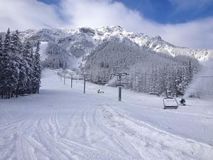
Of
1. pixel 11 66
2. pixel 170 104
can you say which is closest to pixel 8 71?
pixel 11 66

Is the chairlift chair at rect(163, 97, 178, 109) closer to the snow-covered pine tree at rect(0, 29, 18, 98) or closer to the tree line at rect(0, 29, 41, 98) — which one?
the snow-covered pine tree at rect(0, 29, 18, 98)

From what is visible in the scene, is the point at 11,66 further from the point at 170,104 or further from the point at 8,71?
the point at 170,104

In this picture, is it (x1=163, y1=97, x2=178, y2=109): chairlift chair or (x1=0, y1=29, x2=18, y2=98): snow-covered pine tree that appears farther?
(x1=0, y1=29, x2=18, y2=98): snow-covered pine tree

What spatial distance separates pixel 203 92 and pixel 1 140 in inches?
2996

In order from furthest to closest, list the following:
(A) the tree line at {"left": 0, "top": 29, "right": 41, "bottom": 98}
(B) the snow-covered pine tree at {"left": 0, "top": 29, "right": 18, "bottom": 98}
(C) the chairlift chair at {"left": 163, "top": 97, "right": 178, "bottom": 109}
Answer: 1. (A) the tree line at {"left": 0, "top": 29, "right": 41, "bottom": 98}
2. (B) the snow-covered pine tree at {"left": 0, "top": 29, "right": 18, "bottom": 98}
3. (C) the chairlift chair at {"left": 163, "top": 97, "right": 178, "bottom": 109}

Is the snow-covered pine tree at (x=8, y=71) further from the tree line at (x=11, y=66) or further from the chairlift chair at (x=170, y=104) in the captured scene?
the chairlift chair at (x=170, y=104)

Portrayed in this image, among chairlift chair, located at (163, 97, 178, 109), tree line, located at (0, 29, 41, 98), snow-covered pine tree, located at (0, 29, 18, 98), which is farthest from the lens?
tree line, located at (0, 29, 41, 98)

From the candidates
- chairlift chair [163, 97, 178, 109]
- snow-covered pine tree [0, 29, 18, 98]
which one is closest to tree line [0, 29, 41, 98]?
snow-covered pine tree [0, 29, 18, 98]

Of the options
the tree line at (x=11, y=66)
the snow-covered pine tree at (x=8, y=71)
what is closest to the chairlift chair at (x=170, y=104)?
the snow-covered pine tree at (x=8, y=71)

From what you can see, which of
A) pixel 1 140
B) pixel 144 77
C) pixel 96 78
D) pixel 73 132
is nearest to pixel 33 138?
pixel 1 140

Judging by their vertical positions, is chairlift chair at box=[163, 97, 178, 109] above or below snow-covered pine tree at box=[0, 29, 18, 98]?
below

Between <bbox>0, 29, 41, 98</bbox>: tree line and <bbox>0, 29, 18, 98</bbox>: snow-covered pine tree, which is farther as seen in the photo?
<bbox>0, 29, 41, 98</bbox>: tree line

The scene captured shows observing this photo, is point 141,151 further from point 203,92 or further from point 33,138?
point 203,92

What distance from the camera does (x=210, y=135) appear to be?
15.2 m
